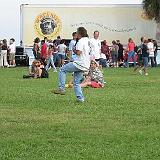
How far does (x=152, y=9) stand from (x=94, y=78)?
28410mm

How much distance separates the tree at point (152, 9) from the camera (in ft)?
150

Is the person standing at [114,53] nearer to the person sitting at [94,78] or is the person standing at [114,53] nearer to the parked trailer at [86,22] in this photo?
the parked trailer at [86,22]

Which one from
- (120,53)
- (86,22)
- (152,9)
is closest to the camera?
(120,53)

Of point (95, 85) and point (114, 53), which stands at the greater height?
point (114, 53)

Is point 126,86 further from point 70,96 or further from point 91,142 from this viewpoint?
point 91,142

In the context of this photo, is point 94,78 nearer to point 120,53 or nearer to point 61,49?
point 61,49

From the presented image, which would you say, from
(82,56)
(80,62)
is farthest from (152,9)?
(80,62)

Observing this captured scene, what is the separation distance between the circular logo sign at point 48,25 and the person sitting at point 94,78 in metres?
21.8

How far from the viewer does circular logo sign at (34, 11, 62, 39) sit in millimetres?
42844

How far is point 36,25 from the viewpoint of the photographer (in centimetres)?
4316

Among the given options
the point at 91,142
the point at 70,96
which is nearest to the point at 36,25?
the point at 70,96

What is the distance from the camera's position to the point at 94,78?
68.5ft

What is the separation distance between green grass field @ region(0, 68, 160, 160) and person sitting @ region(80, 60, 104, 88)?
3360 millimetres

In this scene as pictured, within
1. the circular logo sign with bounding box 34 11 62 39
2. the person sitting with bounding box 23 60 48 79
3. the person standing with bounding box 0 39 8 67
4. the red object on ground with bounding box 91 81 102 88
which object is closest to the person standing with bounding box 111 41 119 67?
the circular logo sign with bounding box 34 11 62 39
